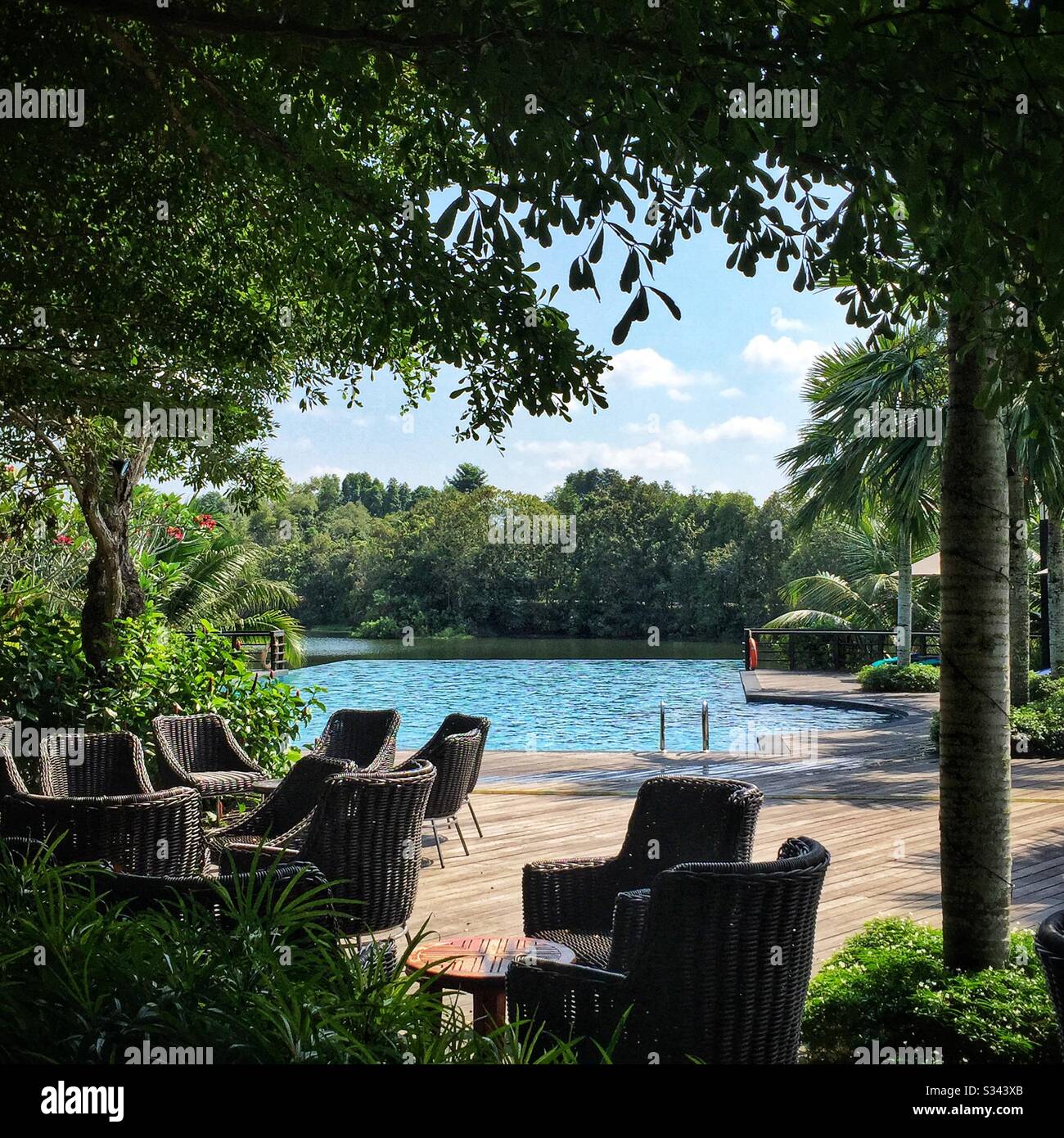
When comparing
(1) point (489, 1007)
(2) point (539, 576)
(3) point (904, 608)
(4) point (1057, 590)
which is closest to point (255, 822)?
(1) point (489, 1007)

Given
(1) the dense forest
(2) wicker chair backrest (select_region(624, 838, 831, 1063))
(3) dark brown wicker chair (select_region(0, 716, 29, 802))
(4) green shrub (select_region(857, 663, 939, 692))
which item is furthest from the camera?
(1) the dense forest

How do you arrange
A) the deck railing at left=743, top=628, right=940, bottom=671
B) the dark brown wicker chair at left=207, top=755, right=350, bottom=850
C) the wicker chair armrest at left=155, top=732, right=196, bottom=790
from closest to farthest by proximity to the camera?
the dark brown wicker chair at left=207, top=755, right=350, bottom=850 < the wicker chair armrest at left=155, top=732, right=196, bottom=790 < the deck railing at left=743, top=628, right=940, bottom=671

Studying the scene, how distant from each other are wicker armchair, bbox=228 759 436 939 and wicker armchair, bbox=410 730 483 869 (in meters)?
1.85

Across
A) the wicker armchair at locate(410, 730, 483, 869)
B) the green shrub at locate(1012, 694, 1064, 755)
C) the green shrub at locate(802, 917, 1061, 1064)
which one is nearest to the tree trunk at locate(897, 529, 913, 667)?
the green shrub at locate(1012, 694, 1064, 755)

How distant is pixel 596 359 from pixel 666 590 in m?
51.2

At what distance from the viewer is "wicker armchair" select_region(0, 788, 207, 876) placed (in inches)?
178

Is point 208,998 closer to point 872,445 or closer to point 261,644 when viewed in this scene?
point 872,445

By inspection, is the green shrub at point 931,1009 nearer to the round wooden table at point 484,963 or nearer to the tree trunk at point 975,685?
the tree trunk at point 975,685

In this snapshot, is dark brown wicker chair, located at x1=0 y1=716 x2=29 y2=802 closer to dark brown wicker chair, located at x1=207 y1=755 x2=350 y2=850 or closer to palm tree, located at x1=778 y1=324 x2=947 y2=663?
dark brown wicker chair, located at x1=207 y1=755 x2=350 y2=850

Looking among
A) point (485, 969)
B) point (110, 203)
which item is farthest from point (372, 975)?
point (110, 203)

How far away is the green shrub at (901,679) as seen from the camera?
1998 centimetres

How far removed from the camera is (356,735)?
25.6 ft

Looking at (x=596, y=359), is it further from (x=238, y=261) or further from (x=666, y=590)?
(x=666, y=590)

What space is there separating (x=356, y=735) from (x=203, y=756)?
104 centimetres
